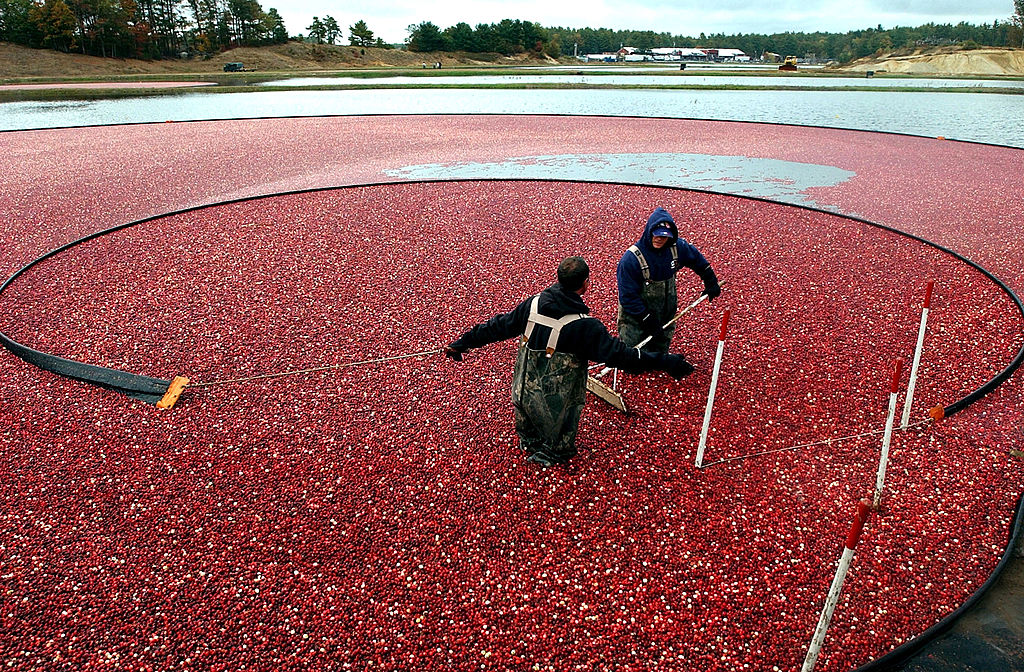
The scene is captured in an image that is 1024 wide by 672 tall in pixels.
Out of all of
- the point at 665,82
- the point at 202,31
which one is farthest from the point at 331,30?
the point at 665,82

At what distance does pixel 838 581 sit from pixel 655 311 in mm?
3679

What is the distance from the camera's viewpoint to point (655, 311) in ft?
21.1

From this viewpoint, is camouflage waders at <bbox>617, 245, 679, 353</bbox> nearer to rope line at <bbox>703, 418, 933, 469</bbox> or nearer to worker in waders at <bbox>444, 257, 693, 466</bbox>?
worker in waders at <bbox>444, 257, 693, 466</bbox>

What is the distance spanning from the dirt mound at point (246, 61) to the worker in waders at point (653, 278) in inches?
2655

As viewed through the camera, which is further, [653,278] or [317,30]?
[317,30]

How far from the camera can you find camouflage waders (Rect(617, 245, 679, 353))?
631 cm

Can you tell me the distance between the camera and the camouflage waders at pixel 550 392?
4.85 m

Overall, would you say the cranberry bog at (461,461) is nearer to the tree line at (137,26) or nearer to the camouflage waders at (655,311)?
the camouflage waders at (655,311)

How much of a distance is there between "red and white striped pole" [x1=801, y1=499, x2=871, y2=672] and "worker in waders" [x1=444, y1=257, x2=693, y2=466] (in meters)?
2.06

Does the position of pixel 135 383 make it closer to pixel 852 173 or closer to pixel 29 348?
pixel 29 348

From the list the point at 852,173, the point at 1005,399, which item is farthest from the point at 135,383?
the point at 852,173

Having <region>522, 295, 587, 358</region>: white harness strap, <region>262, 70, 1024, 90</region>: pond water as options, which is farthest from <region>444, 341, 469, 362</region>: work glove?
<region>262, 70, 1024, 90</region>: pond water

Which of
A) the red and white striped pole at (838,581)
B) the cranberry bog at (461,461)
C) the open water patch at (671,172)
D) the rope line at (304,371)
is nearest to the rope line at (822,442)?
the cranberry bog at (461,461)

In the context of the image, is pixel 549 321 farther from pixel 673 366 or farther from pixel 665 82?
pixel 665 82
